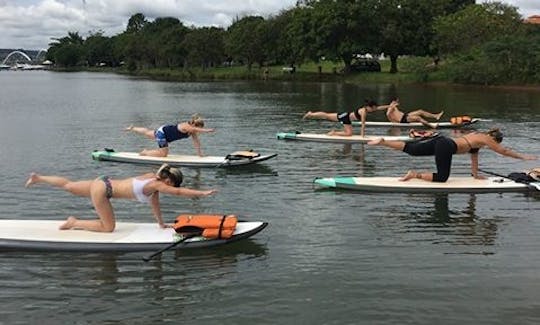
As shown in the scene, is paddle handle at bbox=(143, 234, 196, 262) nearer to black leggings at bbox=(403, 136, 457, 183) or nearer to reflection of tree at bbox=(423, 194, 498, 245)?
reflection of tree at bbox=(423, 194, 498, 245)

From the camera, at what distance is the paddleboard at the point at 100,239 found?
11695mm

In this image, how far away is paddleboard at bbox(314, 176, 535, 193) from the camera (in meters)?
16.7

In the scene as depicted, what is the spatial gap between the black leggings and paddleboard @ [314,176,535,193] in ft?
0.98

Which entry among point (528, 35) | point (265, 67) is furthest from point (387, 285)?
point (265, 67)

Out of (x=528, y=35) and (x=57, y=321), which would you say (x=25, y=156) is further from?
(x=528, y=35)

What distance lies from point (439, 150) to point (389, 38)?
→ 7705 centimetres

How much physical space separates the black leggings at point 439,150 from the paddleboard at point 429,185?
0.30 metres

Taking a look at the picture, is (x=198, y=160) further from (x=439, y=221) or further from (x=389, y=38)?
(x=389, y=38)

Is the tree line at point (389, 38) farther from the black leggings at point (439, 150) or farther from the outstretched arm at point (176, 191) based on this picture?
the outstretched arm at point (176, 191)

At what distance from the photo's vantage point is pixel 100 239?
11836mm

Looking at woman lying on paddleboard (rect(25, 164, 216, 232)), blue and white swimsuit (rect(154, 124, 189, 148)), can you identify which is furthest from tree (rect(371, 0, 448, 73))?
woman lying on paddleboard (rect(25, 164, 216, 232))

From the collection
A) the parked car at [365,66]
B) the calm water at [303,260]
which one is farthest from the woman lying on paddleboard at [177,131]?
the parked car at [365,66]

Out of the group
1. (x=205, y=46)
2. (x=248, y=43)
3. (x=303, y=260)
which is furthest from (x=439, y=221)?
(x=205, y=46)

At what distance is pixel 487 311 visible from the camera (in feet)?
31.2
